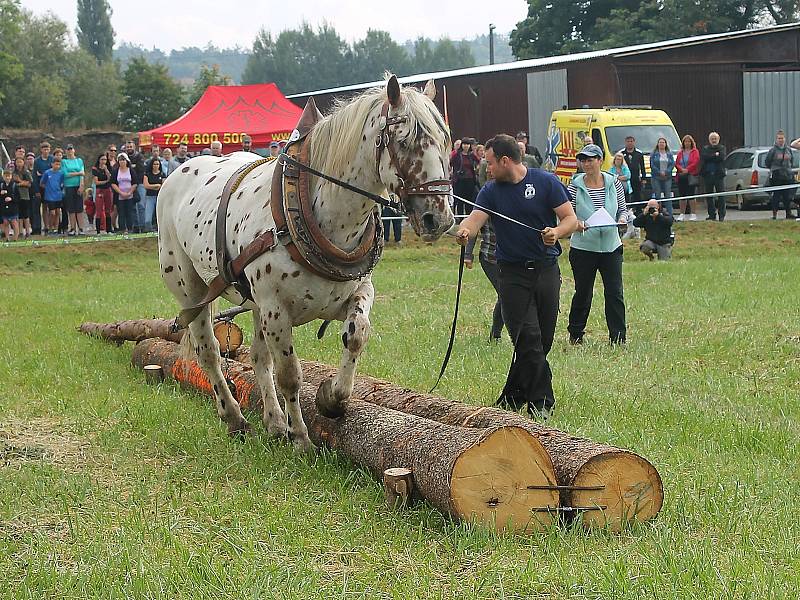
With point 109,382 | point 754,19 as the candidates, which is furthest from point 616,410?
point 754,19

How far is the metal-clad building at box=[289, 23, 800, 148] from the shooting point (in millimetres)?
33938

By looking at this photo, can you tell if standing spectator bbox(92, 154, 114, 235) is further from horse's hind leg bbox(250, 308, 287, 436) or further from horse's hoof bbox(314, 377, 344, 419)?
horse's hoof bbox(314, 377, 344, 419)

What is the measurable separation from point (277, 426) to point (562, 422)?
196cm

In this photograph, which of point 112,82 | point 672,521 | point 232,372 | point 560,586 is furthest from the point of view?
point 112,82

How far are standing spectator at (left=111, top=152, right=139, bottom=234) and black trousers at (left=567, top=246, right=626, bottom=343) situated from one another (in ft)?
50.2

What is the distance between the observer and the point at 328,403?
23.0 ft

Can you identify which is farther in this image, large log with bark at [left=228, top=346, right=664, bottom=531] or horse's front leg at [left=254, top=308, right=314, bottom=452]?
horse's front leg at [left=254, top=308, right=314, bottom=452]

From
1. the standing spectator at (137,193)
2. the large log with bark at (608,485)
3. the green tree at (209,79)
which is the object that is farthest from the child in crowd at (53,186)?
the green tree at (209,79)

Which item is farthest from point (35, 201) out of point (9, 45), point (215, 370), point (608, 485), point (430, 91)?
point (9, 45)

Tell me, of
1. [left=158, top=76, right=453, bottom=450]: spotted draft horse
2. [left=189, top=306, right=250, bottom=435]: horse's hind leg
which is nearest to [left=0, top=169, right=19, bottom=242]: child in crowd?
[left=189, top=306, right=250, bottom=435]: horse's hind leg

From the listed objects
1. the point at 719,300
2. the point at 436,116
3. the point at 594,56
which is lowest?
the point at 719,300

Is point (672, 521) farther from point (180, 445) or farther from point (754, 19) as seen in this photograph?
point (754, 19)

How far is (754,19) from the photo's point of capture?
57438mm

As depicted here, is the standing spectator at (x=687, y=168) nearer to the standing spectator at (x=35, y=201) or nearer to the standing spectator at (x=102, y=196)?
the standing spectator at (x=102, y=196)
